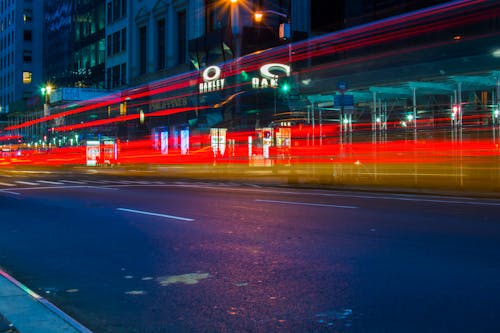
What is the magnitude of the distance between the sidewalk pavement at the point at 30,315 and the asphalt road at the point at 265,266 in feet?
0.74

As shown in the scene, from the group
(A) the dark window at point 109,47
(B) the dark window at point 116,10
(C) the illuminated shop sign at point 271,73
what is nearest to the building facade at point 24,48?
(A) the dark window at point 109,47

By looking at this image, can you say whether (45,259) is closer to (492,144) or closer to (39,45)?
(492,144)

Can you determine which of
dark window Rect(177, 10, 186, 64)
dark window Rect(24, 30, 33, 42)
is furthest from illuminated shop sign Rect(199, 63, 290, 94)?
dark window Rect(24, 30, 33, 42)

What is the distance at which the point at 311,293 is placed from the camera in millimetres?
5922

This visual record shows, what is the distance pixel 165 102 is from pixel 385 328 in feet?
159

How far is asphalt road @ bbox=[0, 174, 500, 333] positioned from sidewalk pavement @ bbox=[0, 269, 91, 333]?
0.74 feet

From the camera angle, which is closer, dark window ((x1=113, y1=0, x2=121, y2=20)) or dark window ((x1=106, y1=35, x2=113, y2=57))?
dark window ((x1=113, y1=0, x2=121, y2=20))

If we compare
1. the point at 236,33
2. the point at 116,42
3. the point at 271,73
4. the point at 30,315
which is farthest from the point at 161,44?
the point at 30,315

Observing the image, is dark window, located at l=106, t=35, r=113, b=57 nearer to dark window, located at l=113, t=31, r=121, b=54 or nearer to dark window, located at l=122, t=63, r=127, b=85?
dark window, located at l=113, t=31, r=121, b=54

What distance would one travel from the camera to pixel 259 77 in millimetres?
40656

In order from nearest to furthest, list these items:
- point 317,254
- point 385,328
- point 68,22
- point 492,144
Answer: point 385,328 → point 317,254 → point 492,144 → point 68,22

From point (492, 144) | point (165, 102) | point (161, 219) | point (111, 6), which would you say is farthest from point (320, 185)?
point (111, 6)

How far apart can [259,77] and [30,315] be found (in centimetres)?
3646

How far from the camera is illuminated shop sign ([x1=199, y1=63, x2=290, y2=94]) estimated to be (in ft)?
129
